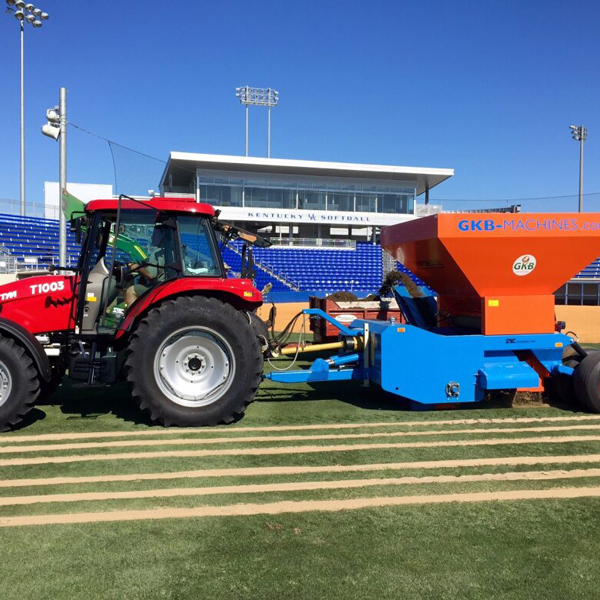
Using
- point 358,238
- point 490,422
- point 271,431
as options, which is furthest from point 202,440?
point 358,238

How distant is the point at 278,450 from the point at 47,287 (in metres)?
2.80

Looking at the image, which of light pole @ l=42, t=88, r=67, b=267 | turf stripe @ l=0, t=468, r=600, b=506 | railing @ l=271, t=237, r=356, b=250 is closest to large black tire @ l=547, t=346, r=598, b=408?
turf stripe @ l=0, t=468, r=600, b=506

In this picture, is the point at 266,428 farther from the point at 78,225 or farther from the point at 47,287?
the point at 78,225

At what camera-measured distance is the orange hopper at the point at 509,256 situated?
5445 mm

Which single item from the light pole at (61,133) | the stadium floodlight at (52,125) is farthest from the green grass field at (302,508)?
the stadium floodlight at (52,125)

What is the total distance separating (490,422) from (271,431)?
2.19 meters

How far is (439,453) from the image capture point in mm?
4391

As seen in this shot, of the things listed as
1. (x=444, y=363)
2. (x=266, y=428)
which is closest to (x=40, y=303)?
(x=266, y=428)

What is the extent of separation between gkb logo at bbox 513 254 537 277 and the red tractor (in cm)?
273

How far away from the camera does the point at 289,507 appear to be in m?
3.39

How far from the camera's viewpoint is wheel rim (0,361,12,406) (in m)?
4.74

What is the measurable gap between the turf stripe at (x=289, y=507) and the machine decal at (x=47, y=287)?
101 inches

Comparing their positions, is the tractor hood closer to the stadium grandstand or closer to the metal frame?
the metal frame

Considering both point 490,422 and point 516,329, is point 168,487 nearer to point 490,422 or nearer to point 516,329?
point 490,422
